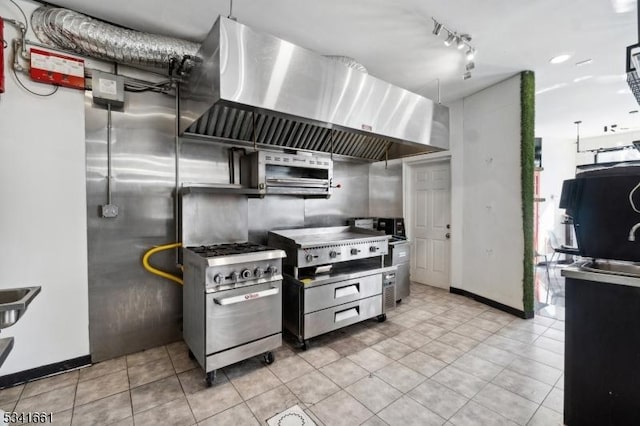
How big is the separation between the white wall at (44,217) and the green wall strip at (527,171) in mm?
4879

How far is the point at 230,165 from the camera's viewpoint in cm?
327

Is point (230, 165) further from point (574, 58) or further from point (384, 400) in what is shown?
point (574, 58)

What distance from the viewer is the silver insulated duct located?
2254 mm

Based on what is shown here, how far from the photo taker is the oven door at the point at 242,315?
226 cm

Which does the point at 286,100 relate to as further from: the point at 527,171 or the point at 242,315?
the point at 527,171

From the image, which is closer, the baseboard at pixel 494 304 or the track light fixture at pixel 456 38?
the track light fixture at pixel 456 38

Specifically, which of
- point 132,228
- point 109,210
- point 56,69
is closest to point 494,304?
point 132,228

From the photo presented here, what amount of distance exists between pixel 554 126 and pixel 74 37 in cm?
833

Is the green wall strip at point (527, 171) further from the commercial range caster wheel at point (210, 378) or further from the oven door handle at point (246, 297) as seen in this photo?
the commercial range caster wheel at point (210, 378)

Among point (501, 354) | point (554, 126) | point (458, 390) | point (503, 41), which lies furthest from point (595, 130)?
point (458, 390)

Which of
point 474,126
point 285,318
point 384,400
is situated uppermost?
point 474,126

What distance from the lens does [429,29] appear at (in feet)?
8.87

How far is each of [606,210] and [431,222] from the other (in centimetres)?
325

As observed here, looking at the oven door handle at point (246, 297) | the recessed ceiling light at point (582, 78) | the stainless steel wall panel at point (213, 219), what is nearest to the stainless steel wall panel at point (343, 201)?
the stainless steel wall panel at point (213, 219)
